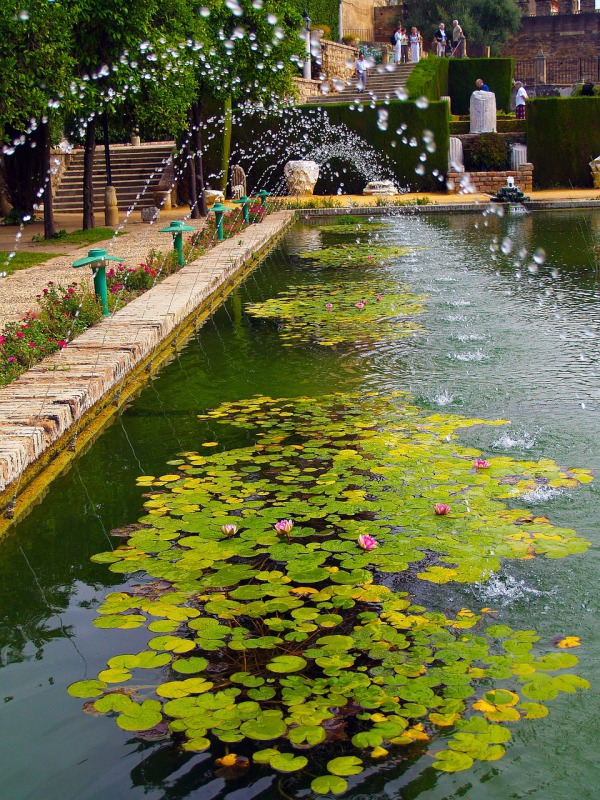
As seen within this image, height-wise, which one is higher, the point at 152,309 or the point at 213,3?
the point at 213,3

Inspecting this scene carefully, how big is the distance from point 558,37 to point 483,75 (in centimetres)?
2192

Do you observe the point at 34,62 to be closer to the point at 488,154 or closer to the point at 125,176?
the point at 125,176

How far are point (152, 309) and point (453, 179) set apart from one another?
1848 cm

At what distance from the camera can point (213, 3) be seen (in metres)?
20.0

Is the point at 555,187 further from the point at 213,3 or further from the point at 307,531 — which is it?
the point at 307,531

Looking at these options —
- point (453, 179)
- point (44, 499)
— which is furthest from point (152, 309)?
point (453, 179)

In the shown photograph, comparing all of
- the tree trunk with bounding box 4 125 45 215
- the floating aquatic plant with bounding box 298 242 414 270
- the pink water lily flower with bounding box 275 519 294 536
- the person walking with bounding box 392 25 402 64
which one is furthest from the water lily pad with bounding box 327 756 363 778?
the person walking with bounding box 392 25 402 64

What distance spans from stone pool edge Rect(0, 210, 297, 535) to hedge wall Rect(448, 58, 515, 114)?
29.4 meters

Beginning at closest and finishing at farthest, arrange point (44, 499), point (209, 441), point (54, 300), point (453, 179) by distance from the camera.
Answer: point (44, 499), point (209, 441), point (54, 300), point (453, 179)

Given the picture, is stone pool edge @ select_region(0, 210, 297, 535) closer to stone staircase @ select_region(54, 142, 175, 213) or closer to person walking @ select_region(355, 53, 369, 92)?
stone staircase @ select_region(54, 142, 175, 213)

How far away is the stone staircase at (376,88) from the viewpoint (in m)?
31.8

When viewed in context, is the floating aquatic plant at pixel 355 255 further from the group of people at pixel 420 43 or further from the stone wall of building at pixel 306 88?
the group of people at pixel 420 43

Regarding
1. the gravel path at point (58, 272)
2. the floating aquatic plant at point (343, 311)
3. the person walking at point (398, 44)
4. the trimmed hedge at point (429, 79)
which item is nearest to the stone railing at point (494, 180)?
the trimmed hedge at point (429, 79)

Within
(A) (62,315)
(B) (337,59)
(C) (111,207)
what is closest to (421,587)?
(A) (62,315)
